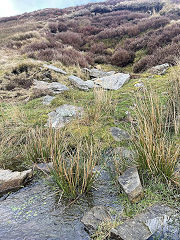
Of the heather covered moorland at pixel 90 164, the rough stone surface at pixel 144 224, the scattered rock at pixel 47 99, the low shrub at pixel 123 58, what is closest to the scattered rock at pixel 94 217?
the heather covered moorland at pixel 90 164

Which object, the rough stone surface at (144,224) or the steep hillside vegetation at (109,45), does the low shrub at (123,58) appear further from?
the rough stone surface at (144,224)

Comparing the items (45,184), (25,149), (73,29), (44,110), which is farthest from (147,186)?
(73,29)

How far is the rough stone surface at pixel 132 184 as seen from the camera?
8.47 ft

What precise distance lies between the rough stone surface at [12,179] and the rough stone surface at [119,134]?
5.95 feet

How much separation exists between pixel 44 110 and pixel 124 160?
9.41 ft

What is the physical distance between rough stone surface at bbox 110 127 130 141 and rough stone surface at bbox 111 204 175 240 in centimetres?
165

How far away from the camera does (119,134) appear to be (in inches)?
162

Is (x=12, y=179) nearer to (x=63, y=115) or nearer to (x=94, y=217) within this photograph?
(x=94, y=217)

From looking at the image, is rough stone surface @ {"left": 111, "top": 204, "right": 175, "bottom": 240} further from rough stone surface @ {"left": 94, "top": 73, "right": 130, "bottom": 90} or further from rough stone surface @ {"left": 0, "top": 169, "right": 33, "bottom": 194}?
rough stone surface @ {"left": 94, "top": 73, "right": 130, "bottom": 90}

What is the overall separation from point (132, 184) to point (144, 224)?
1.68 ft

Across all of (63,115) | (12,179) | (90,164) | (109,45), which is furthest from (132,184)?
(109,45)

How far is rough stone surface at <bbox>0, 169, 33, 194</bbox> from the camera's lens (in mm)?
2986

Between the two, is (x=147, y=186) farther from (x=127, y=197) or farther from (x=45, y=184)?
(x=45, y=184)

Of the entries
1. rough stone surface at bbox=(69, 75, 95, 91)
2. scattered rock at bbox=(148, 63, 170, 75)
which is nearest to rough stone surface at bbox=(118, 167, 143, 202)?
rough stone surface at bbox=(69, 75, 95, 91)
